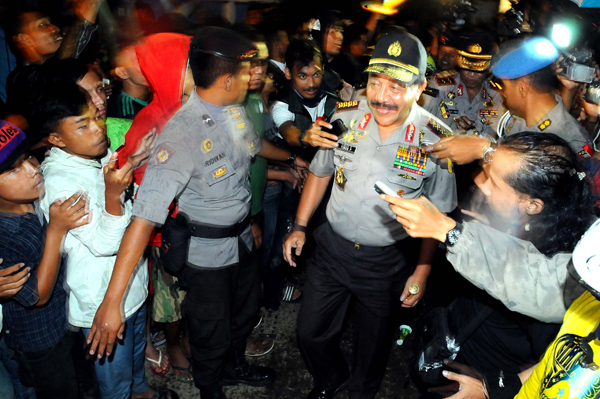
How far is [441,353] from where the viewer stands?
221 centimetres

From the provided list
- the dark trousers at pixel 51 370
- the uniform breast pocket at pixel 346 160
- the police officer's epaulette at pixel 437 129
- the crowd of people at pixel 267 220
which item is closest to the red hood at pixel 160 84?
the crowd of people at pixel 267 220

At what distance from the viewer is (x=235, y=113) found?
109 inches

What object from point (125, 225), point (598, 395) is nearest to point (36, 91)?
point (125, 225)

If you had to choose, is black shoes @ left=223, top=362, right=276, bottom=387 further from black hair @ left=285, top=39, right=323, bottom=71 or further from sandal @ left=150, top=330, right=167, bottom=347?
black hair @ left=285, top=39, right=323, bottom=71

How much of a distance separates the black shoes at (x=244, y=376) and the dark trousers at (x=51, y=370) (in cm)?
117

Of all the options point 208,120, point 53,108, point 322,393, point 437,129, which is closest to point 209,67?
point 208,120

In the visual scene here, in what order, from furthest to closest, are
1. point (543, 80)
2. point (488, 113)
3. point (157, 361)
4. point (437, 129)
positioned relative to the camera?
point (488, 113)
point (157, 361)
point (543, 80)
point (437, 129)

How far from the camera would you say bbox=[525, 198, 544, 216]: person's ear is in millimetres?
1893

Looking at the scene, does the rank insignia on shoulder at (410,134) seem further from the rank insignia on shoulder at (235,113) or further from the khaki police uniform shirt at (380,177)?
the rank insignia on shoulder at (235,113)

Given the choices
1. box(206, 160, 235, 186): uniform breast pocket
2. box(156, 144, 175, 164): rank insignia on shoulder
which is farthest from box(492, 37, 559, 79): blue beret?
box(156, 144, 175, 164): rank insignia on shoulder

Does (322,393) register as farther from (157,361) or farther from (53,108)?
(53,108)

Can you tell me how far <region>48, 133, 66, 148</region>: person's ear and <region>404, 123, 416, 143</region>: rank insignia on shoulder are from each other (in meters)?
2.06

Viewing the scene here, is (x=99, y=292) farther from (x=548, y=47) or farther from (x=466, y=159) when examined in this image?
(x=548, y=47)

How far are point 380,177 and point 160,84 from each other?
1762 mm
